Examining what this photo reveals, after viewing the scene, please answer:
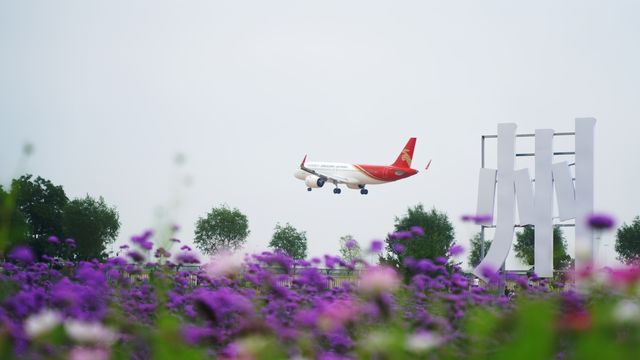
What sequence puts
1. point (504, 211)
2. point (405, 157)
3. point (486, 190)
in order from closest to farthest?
point (504, 211) < point (486, 190) < point (405, 157)

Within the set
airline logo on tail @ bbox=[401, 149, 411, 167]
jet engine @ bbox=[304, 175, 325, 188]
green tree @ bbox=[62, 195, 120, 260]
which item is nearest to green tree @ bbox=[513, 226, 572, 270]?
airline logo on tail @ bbox=[401, 149, 411, 167]

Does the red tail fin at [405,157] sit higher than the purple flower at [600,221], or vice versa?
the red tail fin at [405,157]

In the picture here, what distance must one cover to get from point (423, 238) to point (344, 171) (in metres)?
20.6

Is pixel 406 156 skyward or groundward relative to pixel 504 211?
skyward

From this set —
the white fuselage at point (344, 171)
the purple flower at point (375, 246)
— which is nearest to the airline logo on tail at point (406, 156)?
the white fuselage at point (344, 171)

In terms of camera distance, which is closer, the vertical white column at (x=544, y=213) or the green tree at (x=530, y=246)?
the vertical white column at (x=544, y=213)

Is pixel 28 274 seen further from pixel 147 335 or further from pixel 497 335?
pixel 497 335

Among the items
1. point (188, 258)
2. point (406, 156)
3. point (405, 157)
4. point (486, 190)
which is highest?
point (406, 156)

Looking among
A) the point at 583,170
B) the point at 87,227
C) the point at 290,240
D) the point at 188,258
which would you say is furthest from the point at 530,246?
the point at 188,258

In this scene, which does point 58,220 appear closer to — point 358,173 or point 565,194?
point 358,173

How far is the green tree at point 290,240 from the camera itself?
353 ft

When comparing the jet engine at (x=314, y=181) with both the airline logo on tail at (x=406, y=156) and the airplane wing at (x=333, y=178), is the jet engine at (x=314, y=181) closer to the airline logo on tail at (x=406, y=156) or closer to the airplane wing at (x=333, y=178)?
the airplane wing at (x=333, y=178)

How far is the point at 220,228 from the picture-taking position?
334 ft

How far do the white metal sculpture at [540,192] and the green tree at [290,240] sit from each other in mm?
76946
